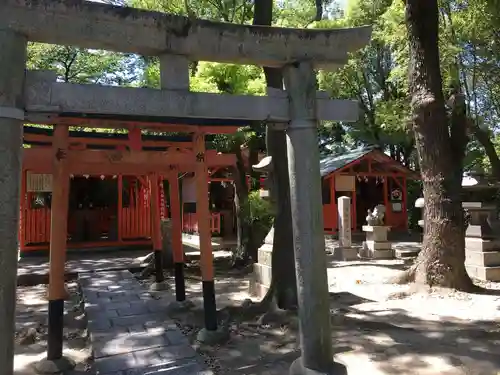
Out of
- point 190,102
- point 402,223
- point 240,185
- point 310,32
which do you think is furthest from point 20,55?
point 402,223

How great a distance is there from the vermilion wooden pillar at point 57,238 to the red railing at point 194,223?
39.9ft

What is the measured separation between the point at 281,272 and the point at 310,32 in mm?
4199

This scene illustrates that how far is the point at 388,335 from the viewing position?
544 centimetres

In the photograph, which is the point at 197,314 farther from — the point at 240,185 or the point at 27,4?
the point at 240,185

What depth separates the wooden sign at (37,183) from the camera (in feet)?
A: 46.5

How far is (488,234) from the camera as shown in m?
9.84

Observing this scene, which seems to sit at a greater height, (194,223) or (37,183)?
(37,183)

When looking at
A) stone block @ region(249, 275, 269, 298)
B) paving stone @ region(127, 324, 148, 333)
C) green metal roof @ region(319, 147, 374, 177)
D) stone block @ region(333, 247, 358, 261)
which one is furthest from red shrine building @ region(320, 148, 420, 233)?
paving stone @ region(127, 324, 148, 333)

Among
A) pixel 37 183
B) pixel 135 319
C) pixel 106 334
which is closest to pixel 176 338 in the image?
pixel 106 334

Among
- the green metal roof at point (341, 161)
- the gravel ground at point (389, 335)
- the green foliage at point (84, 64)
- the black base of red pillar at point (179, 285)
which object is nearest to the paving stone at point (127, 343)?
the gravel ground at point (389, 335)

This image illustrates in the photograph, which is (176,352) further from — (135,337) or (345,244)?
(345,244)

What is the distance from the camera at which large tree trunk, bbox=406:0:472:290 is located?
7980mm

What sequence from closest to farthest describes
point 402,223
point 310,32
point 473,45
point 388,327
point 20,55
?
point 20,55 < point 310,32 < point 388,327 < point 473,45 < point 402,223

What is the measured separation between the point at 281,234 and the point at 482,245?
534 cm
